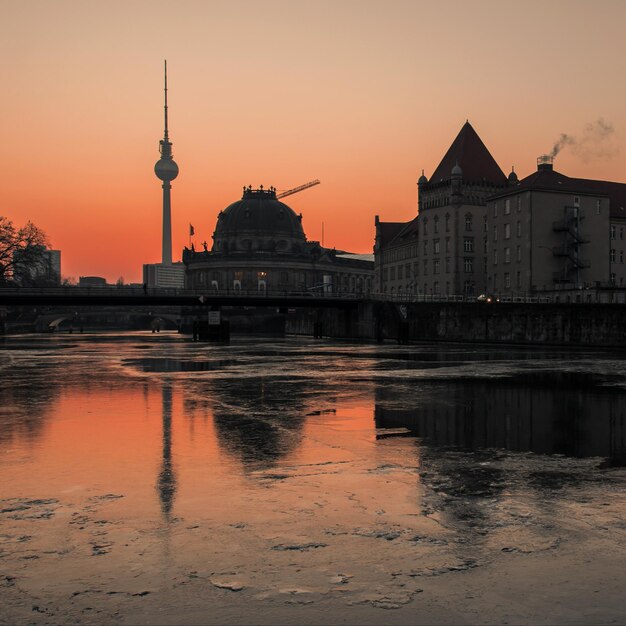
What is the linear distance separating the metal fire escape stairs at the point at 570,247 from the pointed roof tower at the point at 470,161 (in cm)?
2722

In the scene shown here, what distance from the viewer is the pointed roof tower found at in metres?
124

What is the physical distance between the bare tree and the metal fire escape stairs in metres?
72.2

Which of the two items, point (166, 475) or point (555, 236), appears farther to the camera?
point (555, 236)

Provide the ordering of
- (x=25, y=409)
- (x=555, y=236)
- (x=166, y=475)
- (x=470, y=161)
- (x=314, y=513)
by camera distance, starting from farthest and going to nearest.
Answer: (x=470, y=161) < (x=555, y=236) < (x=25, y=409) < (x=166, y=475) < (x=314, y=513)

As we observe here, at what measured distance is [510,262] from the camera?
101438 millimetres

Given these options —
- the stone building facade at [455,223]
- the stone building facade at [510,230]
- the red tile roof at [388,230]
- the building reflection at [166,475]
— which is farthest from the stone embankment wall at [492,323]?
the building reflection at [166,475]

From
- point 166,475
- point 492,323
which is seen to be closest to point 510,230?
point 492,323

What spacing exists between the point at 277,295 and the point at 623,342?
2170 inches

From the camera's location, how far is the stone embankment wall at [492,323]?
6494 centimetres

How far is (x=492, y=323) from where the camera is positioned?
76.8 meters

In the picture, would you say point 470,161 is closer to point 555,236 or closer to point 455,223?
point 455,223

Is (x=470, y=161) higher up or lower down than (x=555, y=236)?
higher up

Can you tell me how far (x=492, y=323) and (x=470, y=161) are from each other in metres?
55.4

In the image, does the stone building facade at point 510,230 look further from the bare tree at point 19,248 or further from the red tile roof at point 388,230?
the bare tree at point 19,248
